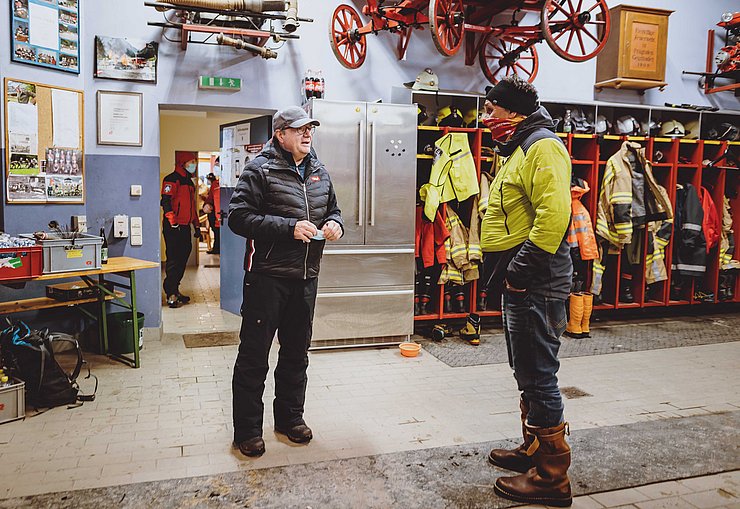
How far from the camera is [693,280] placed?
6613 mm

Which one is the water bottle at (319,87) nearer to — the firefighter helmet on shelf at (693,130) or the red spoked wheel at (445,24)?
the red spoked wheel at (445,24)

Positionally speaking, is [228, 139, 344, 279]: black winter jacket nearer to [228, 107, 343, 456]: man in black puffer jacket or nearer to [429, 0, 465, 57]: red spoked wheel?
[228, 107, 343, 456]: man in black puffer jacket

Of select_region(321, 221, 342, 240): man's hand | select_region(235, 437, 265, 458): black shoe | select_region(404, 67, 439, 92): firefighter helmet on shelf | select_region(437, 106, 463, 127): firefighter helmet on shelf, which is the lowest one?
select_region(235, 437, 265, 458): black shoe

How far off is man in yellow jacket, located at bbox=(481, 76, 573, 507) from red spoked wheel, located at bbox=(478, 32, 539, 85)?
11.2ft

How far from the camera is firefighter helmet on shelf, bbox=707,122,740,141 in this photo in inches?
262

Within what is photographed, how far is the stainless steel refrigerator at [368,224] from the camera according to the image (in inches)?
203

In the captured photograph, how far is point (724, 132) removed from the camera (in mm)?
6676

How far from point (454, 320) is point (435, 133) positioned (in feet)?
5.92

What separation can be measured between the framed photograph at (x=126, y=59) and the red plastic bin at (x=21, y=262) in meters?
1.77

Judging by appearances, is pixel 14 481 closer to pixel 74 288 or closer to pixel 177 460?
pixel 177 460

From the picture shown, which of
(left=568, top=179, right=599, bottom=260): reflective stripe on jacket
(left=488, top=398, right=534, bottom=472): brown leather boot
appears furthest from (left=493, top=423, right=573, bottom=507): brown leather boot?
(left=568, top=179, right=599, bottom=260): reflective stripe on jacket

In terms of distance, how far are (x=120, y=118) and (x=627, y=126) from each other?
186 inches

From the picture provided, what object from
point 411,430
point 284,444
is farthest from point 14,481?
point 411,430

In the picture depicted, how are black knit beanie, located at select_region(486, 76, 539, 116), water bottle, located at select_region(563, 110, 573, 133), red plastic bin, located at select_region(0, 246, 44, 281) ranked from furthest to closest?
water bottle, located at select_region(563, 110, 573, 133) → red plastic bin, located at select_region(0, 246, 44, 281) → black knit beanie, located at select_region(486, 76, 539, 116)
